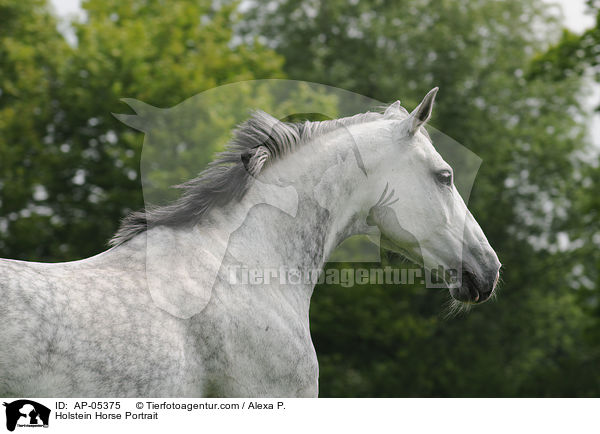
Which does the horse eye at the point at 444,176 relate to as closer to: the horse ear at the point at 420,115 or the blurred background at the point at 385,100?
the horse ear at the point at 420,115

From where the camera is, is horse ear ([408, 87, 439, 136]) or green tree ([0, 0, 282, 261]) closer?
horse ear ([408, 87, 439, 136])

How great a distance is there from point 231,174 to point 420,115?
116cm

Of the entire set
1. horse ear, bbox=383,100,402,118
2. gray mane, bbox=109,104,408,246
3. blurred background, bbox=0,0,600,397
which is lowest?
blurred background, bbox=0,0,600,397

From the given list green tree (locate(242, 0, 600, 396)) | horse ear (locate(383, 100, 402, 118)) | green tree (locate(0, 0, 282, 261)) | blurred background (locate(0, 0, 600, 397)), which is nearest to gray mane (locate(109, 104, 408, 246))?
horse ear (locate(383, 100, 402, 118))

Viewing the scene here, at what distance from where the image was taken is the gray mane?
344 cm

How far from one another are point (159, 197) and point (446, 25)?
15.7 meters

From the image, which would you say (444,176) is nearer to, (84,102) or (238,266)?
(238,266)

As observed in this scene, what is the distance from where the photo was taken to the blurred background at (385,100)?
1666 centimetres

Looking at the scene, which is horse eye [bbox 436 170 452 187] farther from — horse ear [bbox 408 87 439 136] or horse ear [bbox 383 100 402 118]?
horse ear [bbox 383 100 402 118]

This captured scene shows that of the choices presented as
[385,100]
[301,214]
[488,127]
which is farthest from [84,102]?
[301,214]
